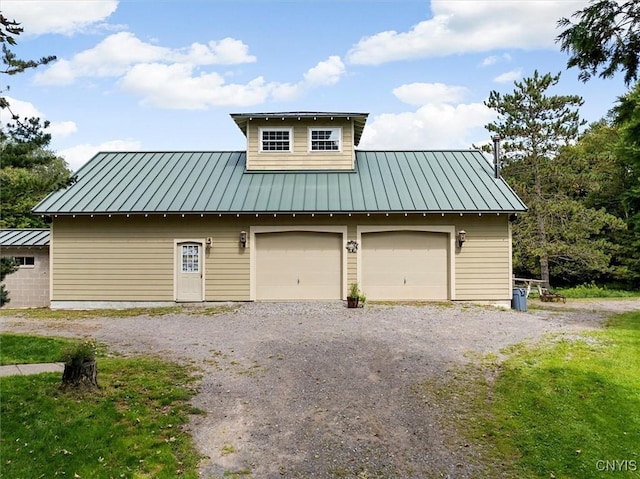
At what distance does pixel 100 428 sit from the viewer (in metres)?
4.66

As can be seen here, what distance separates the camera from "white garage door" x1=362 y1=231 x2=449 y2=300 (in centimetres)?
1304

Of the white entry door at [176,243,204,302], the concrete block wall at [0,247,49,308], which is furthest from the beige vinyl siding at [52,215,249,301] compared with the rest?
the concrete block wall at [0,247,49,308]

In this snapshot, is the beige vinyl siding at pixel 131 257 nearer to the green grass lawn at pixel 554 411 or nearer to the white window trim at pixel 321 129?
the white window trim at pixel 321 129

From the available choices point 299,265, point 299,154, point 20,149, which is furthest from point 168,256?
point 20,149

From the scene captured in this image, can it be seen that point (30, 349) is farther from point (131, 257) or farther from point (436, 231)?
point (436, 231)

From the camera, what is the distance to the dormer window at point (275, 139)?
14555mm

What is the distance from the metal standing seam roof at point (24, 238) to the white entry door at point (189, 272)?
456cm

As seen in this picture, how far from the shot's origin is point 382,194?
13188 millimetres

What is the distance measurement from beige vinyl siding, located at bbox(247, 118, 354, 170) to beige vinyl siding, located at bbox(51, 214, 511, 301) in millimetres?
2543

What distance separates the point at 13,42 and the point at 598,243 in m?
23.1

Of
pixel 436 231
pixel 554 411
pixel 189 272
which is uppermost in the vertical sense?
pixel 436 231

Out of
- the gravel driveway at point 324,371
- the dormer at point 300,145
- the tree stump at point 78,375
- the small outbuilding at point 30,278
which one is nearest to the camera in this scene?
the gravel driveway at point 324,371

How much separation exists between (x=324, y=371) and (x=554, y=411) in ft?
10.7

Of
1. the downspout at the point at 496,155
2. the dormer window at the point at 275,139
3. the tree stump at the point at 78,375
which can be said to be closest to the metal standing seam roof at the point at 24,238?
the dormer window at the point at 275,139
